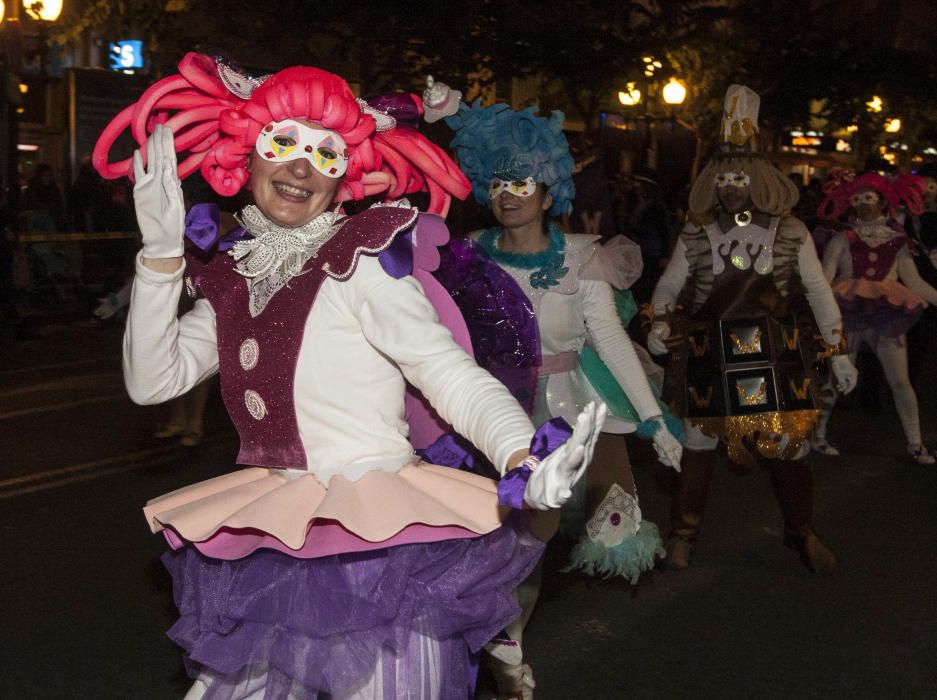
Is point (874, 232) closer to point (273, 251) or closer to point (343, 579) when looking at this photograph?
point (273, 251)

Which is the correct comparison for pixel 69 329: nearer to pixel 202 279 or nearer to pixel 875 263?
pixel 875 263

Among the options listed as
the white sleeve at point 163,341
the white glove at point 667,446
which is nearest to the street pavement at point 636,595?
the white glove at point 667,446

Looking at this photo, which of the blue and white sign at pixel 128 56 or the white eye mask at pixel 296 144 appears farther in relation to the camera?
the blue and white sign at pixel 128 56

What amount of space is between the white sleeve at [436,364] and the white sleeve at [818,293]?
334 centimetres

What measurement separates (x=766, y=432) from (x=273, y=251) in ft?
11.6

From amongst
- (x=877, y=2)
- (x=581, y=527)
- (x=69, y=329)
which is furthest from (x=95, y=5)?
(x=877, y=2)

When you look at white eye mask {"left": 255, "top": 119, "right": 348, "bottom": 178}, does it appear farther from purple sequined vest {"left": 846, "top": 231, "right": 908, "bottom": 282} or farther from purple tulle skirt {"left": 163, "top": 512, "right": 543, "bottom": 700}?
purple sequined vest {"left": 846, "top": 231, "right": 908, "bottom": 282}

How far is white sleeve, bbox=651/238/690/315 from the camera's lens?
6062 millimetres

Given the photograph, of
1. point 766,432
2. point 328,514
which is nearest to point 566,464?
point 328,514

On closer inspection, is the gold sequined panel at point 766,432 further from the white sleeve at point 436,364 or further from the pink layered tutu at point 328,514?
the white sleeve at point 436,364

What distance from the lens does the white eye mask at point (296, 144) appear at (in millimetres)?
3230

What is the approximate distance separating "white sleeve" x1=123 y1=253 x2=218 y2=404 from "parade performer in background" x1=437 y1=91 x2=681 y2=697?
162 centimetres

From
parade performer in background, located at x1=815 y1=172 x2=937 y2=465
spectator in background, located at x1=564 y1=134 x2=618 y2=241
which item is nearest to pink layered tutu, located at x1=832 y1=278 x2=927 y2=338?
parade performer in background, located at x1=815 y1=172 x2=937 y2=465

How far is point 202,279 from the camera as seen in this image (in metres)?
3.30
